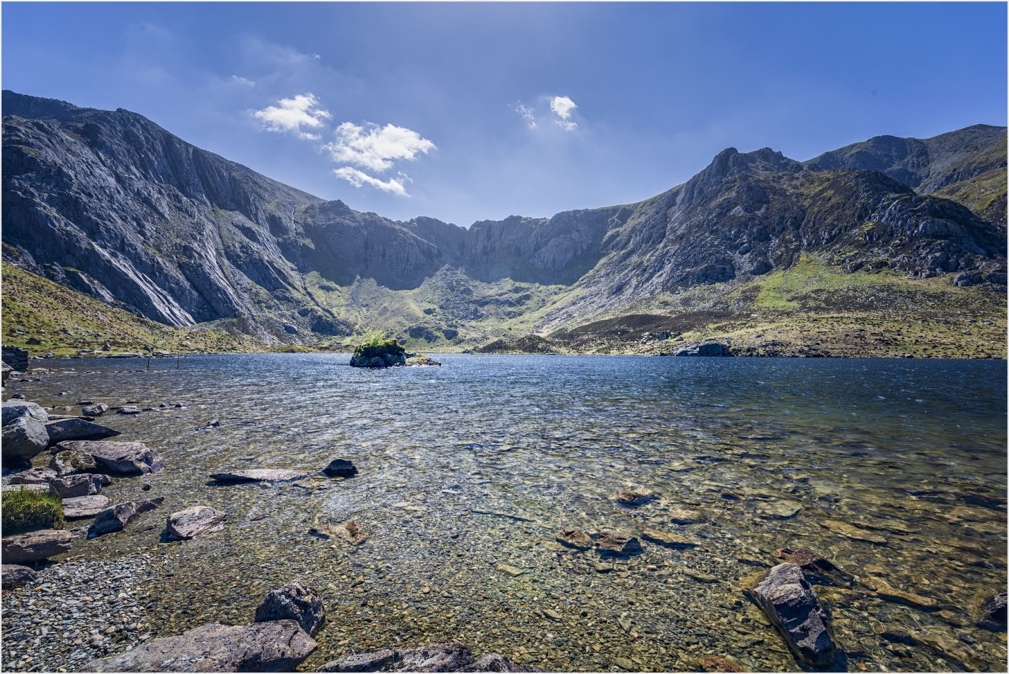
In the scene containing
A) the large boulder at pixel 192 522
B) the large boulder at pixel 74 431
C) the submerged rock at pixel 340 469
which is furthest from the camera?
the large boulder at pixel 74 431

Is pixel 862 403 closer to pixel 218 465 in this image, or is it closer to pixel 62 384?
pixel 218 465

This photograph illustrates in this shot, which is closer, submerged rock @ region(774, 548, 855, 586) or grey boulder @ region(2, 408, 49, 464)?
submerged rock @ region(774, 548, 855, 586)

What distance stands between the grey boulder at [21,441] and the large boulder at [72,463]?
3.70 ft

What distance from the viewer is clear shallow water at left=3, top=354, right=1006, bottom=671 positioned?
1045cm

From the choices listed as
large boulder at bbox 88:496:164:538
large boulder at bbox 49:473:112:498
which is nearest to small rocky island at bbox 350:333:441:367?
large boulder at bbox 49:473:112:498

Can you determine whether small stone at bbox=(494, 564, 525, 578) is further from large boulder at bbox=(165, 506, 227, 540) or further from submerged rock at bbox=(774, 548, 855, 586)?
large boulder at bbox=(165, 506, 227, 540)

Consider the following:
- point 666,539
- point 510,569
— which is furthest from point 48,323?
point 666,539

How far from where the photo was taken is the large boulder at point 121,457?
22328 millimetres

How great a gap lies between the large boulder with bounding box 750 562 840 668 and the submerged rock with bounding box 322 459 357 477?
61.9 ft

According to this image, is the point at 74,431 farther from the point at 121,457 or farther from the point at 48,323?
the point at 48,323

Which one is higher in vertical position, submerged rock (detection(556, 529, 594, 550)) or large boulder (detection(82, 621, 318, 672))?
large boulder (detection(82, 621, 318, 672))

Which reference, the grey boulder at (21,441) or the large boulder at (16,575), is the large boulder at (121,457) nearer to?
the grey boulder at (21,441)

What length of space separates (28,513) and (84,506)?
8.87 ft

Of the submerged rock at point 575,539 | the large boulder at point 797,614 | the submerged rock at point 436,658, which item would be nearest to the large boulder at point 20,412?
the submerged rock at point 436,658
